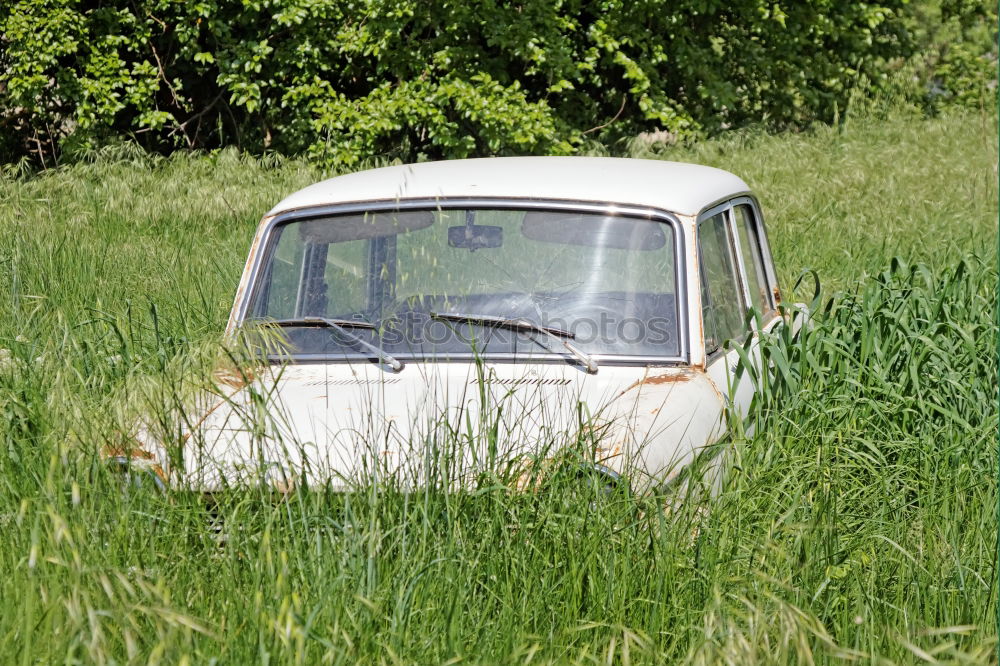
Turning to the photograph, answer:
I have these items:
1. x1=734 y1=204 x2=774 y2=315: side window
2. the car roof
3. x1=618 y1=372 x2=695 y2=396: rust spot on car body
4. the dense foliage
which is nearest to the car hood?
x1=618 y1=372 x2=695 y2=396: rust spot on car body

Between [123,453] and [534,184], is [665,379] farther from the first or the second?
[123,453]

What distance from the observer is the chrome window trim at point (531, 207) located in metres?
3.10

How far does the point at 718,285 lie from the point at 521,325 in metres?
0.78

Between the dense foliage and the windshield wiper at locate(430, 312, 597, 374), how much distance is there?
720 cm

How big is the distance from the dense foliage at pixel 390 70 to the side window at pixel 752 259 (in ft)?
21.2

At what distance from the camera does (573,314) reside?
321cm

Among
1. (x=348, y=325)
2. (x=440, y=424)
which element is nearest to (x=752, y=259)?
(x=348, y=325)

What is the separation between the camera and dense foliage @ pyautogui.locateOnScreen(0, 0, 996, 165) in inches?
429

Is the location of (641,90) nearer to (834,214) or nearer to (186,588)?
(834,214)

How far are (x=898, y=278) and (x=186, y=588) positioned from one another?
3495mm

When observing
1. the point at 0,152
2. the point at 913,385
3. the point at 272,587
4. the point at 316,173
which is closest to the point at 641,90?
the point at 316,173

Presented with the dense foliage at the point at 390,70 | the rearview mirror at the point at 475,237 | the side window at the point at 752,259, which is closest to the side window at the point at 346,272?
the rearview mirror at the point at 475,237

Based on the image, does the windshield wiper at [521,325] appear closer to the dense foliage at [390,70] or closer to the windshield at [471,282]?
the windshield at [471,282]

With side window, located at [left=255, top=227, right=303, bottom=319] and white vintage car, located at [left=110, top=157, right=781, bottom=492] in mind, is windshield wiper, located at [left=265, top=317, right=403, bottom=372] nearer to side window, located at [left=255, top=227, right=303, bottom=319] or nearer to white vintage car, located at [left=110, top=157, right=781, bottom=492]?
white vintage car, located at [left=110, top=157, right=781, bottom=492]
